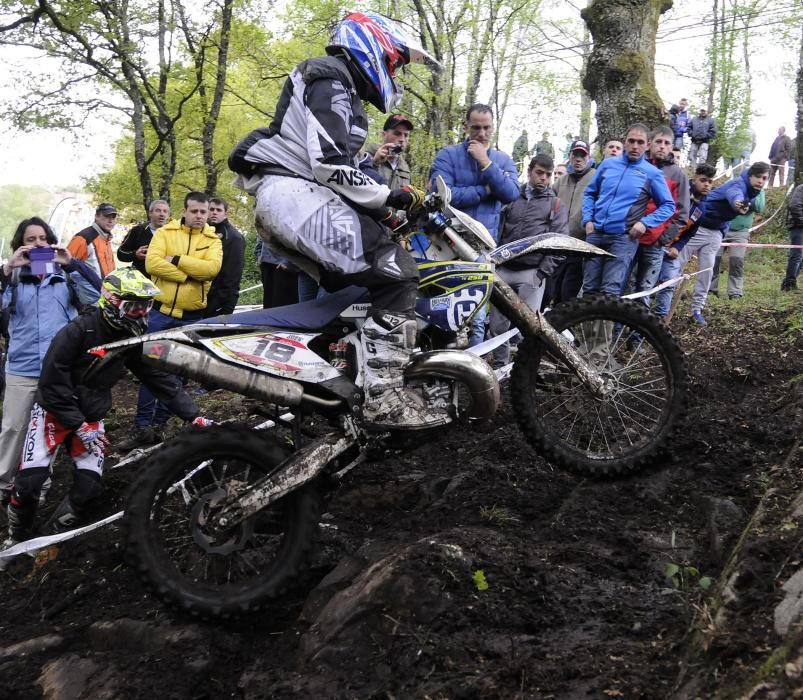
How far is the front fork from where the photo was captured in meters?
4.05

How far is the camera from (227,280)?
23.7 ft

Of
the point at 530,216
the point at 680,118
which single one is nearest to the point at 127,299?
the point at 530,216

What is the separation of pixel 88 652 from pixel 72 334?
223cm

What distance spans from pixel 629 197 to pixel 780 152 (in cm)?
1655

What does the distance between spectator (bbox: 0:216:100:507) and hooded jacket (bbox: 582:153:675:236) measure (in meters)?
4.86

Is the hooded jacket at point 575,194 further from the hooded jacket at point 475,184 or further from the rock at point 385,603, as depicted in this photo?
the rock at point 385,603

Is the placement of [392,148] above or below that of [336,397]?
above

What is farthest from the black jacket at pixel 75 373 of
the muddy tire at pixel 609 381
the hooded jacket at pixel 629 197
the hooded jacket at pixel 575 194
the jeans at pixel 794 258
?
the jeans at pixel 794 258

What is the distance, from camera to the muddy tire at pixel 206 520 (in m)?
3.29

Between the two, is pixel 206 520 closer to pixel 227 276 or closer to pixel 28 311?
pixel 28 311

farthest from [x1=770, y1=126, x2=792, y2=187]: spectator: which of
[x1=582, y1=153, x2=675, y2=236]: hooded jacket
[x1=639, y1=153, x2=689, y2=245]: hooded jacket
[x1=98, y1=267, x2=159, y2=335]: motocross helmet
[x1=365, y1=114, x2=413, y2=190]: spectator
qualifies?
[x1=98, y1=267, x2=159, y2=335]: motocross helmet

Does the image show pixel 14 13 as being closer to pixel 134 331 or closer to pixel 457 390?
pixel 134 331

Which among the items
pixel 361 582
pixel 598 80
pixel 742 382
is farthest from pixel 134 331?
pixel 598 80

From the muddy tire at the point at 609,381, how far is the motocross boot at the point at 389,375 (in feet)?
2.30
